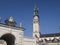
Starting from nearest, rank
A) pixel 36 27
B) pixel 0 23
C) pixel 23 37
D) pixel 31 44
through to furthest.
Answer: pixel 0 23, pixel 23 37, pixel 31 44, pixel 36 27

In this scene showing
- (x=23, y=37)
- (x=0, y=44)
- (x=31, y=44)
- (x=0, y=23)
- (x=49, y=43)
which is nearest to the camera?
(x=0, y=23)

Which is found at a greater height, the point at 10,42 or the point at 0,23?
the point at 0,23

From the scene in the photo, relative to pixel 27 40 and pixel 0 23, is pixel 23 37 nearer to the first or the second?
pixel 27 40

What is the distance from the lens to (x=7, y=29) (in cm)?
4050

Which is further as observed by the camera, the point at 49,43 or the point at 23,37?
the point at 49,43

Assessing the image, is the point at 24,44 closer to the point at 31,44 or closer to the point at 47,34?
the point at 31,44

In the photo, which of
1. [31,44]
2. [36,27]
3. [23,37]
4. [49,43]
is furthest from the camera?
[36,27]

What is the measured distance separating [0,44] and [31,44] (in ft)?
156

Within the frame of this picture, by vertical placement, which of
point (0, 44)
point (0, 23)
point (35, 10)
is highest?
point (35, 10)

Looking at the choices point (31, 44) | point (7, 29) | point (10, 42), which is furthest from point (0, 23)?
point (31, 44)

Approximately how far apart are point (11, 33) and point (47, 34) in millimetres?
17165

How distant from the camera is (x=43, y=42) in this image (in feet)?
170

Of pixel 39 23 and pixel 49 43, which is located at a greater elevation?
pixel 39 23

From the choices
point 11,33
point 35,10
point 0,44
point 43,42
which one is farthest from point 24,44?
point 0,44
